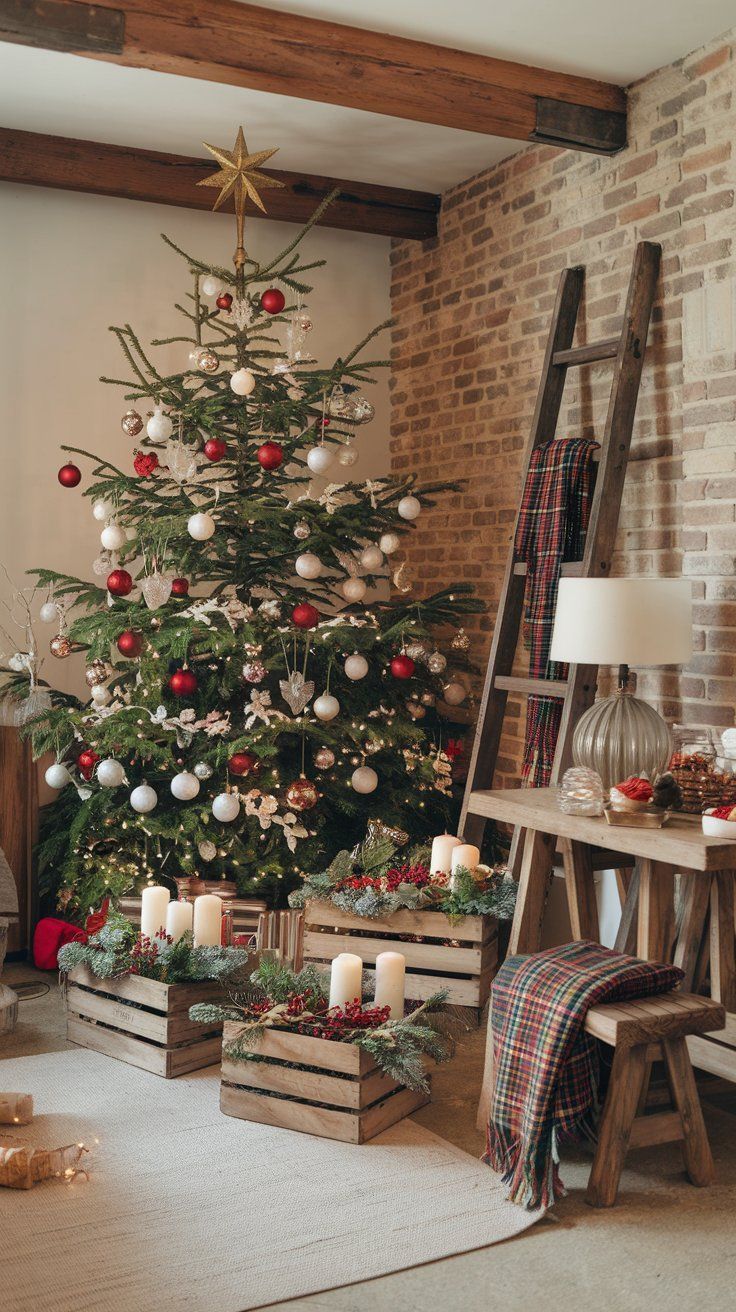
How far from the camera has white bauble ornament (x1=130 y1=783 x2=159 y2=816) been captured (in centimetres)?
396

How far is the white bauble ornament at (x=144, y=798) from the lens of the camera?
3.96 meters

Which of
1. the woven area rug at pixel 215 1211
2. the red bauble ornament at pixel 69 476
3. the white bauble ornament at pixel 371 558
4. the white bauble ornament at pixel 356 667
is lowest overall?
the woven area rug at pixel 215 1211

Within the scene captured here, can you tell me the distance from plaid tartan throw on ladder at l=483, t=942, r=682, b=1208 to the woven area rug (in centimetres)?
9

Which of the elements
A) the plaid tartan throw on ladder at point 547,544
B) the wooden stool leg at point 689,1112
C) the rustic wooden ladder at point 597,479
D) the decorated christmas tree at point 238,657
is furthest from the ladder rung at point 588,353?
the wooden stool leg at point 689,1112

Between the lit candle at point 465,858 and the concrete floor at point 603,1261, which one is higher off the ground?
the lit candle at point 465,858

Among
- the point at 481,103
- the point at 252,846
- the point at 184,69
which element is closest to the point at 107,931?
the point at 252,846

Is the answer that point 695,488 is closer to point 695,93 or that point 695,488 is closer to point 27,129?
point 695,93

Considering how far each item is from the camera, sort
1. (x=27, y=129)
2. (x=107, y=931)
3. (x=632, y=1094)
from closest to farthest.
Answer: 1. (x=632, y=1094)
2. (x=107, y=931)
3. (x=27, y=129)

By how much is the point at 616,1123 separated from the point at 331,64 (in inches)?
115

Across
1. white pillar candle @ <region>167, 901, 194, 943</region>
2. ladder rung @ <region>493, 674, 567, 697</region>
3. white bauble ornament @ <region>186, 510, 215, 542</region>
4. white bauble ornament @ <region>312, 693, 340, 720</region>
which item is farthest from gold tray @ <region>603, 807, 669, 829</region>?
white bauble ornament @ <region>186, 510, 215, 542</region>

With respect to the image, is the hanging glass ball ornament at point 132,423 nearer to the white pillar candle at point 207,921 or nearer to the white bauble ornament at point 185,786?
the white bauble ornament at point 185,786

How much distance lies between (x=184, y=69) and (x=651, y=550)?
6.40ft

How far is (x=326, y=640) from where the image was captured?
13.3 ft

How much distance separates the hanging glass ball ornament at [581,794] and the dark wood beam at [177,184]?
294 cm
